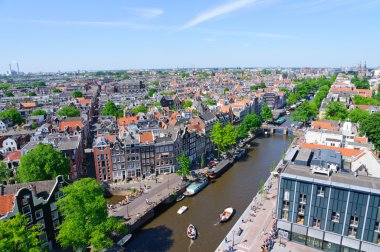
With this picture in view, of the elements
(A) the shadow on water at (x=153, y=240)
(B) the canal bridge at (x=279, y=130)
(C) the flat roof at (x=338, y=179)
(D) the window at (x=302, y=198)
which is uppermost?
(C) the flat roof at (x=338, y=179)

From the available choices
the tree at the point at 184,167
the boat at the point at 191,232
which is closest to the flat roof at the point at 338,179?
the boat at the point at 191,232

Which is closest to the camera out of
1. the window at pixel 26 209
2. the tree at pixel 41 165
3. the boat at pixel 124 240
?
the window at pixel 26 209

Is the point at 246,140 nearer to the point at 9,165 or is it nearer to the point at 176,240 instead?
the point at 176,240

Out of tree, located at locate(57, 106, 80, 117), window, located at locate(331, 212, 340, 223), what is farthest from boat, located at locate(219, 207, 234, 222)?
tree, located at locate(57, 106, 80, 117)

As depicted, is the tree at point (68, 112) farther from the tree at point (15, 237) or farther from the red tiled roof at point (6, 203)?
the tree at point (15, 237)

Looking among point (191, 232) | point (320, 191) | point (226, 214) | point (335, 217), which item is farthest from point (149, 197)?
point (335, 217)

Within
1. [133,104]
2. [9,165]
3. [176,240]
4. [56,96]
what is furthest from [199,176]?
[56,96]
